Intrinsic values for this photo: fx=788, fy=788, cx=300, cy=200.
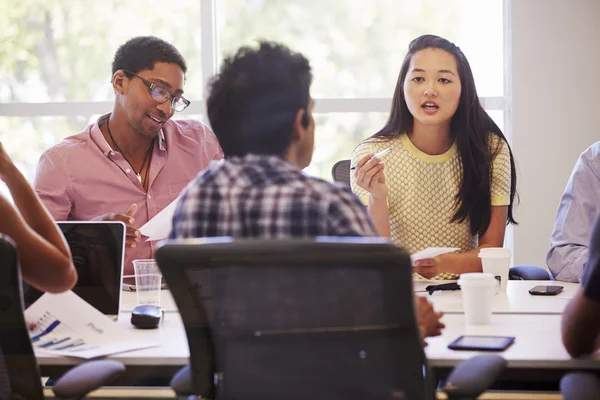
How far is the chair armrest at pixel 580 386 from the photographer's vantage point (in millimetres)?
1364

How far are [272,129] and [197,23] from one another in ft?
9.70

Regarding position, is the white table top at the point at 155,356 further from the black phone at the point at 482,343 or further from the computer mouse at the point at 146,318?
the black phone at the point at 482,343

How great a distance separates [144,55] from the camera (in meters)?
2.78

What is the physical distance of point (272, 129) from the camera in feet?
4.85

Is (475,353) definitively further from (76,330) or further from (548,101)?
(548,101)

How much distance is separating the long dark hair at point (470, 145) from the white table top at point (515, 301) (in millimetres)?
366

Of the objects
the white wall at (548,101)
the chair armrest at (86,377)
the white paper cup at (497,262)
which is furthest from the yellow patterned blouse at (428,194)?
the white wall at (548,101)

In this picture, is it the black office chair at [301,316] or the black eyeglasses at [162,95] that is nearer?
the black office chair at [301,316]

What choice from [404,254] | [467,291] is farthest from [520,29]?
[404,254]

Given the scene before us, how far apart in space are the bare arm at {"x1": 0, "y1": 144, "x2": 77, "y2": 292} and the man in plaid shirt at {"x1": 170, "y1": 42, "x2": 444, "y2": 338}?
0.30m

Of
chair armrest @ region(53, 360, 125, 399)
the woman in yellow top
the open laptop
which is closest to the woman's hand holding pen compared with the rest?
the woman in yellow top

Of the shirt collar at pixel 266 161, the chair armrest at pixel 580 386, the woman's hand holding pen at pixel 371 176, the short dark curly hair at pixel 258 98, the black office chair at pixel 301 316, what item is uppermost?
the short dark curly hair at pixel 258 98

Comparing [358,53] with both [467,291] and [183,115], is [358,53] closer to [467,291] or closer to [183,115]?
[183,115]

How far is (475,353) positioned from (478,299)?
0.88ft
